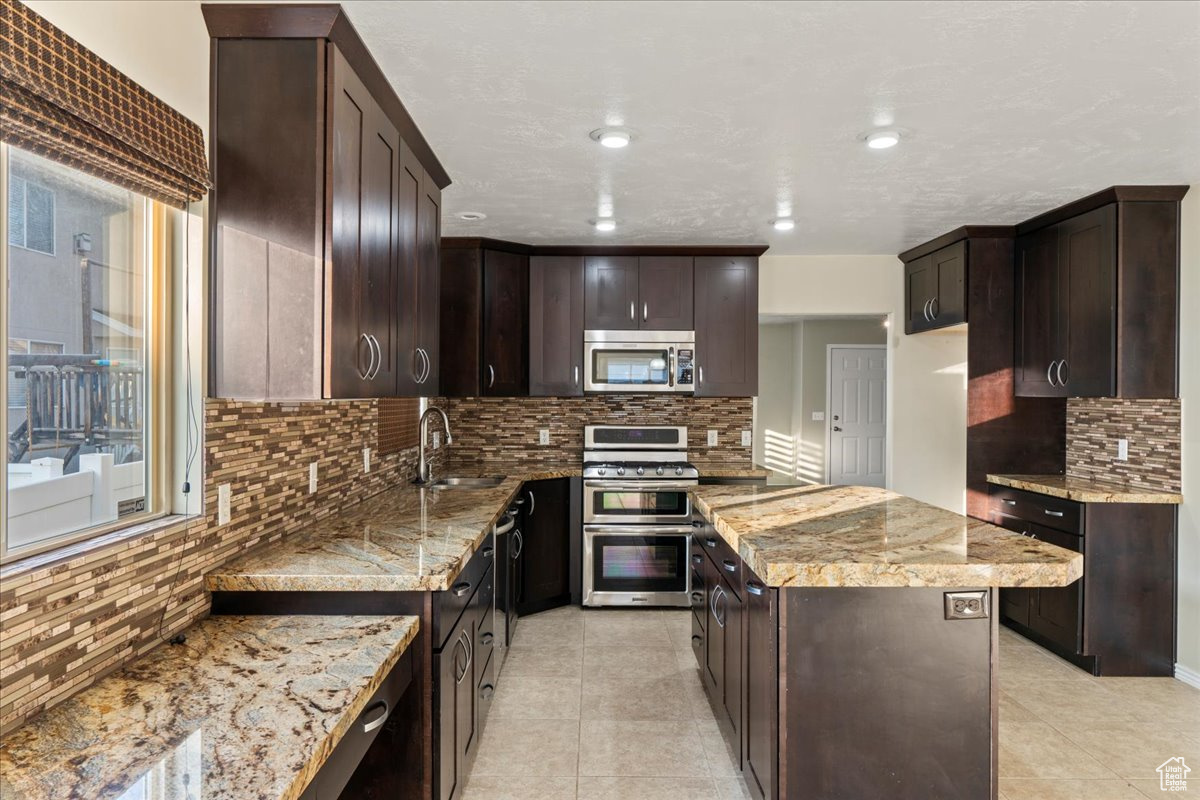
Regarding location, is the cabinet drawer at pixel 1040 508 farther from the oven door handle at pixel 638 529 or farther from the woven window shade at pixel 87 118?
the woven window shade at pixel 87 118

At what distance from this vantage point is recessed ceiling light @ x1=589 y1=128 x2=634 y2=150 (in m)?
2.46

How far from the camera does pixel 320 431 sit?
255 cm

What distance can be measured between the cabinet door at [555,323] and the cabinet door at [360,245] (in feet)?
7.50

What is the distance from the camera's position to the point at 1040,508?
3.63 m

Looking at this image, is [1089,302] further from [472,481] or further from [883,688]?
[472,481]

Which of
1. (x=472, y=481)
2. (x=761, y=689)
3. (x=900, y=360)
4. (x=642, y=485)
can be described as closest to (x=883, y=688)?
(x=761, y=689)

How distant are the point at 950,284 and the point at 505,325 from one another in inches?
114

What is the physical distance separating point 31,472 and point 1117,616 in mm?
4325

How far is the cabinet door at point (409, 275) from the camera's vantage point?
2299 millimetres

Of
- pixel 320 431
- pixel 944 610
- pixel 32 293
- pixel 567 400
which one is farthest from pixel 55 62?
pixel 567 400

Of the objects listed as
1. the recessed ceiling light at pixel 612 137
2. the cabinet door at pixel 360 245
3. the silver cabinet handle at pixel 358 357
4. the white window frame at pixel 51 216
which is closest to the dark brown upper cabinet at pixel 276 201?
the cabinet door at pixel 360 245

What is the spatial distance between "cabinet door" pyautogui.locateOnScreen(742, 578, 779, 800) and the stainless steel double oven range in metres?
2.04

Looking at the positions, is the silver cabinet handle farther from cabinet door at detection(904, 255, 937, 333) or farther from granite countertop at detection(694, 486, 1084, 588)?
cabinet door at detection(904, 255, 937, 333)

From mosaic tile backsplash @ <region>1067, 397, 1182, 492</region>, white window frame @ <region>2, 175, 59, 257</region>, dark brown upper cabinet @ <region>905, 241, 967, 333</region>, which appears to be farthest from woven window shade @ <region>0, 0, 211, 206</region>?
mosaic tile backsplash @ <region>1067, 397, 1182, 492</region>
